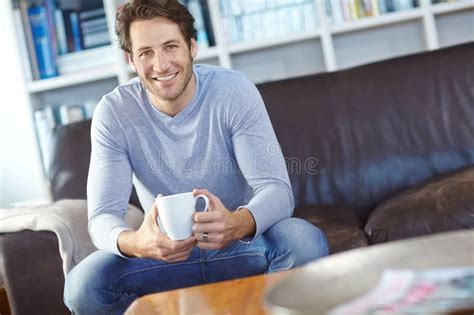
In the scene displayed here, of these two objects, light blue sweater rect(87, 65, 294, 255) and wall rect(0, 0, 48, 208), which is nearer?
light blue sweater rect(87, 65, 294, 255)

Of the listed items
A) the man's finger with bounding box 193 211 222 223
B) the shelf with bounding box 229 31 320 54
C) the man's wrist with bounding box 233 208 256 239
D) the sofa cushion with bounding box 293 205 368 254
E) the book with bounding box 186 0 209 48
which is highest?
the book with bounding box 186 0 209 48

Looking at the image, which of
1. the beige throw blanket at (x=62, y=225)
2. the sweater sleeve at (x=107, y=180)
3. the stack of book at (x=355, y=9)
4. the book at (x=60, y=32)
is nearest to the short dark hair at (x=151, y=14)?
the sweater sleeve at (x=107, y=180)

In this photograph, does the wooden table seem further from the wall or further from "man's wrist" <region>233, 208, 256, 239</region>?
the wall

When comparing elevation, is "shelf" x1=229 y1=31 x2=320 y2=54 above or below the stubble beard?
above

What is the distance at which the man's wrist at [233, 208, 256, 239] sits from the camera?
6.32ft

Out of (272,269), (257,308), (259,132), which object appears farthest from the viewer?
(259,132)

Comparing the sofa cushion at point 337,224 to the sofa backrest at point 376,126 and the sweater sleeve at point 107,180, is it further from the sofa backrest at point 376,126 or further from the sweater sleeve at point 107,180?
the sweater sleeve at point 107,180

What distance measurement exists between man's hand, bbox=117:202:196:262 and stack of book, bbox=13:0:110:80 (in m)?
2.10

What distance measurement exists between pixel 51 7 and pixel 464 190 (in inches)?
86.8

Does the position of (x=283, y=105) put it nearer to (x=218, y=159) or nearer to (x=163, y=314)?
(x=218, y=159)

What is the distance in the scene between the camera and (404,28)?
3879 millimetres

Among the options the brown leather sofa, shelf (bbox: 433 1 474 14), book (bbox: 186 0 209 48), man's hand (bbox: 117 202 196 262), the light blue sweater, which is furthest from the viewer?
book (bbox: 186 0 209 48)

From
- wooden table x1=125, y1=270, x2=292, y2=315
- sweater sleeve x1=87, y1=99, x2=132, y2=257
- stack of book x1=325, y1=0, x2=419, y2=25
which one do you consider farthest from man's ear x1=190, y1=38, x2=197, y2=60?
stack of book x1=325, y1=0, x2=419, y2=25

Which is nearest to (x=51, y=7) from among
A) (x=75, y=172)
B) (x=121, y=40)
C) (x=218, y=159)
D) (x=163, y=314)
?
(x=75, y=172)
